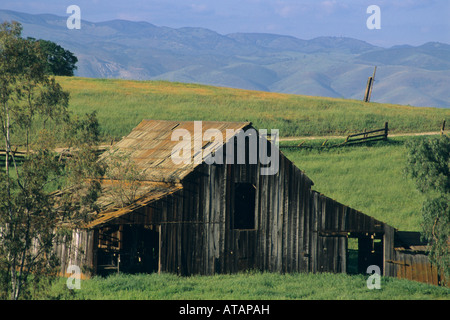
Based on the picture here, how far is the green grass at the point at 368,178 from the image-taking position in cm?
4491

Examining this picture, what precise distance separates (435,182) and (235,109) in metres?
48.4

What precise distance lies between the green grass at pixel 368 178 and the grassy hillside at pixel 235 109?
8489mm

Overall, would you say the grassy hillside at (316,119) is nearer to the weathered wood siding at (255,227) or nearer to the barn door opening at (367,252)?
the barn door opening at (367,252)

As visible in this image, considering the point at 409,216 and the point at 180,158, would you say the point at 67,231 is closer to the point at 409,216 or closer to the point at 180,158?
the point at 180,158

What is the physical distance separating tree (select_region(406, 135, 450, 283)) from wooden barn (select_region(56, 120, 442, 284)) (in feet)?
11.3

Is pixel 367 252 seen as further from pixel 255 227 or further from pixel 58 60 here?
pixel 58 60

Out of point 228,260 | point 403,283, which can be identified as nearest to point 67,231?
point 228,260

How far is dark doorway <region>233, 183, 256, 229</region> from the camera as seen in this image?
33.5 metres

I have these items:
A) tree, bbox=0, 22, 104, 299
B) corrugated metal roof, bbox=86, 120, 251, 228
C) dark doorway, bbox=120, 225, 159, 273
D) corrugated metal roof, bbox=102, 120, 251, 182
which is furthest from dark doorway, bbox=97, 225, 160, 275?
tree, bbox=0, 22, 104, 299

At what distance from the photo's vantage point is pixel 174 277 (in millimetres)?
26812

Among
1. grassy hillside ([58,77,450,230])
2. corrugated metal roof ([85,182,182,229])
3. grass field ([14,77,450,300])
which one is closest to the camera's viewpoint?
grass field ([14,77,450,300])

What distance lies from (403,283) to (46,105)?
1697 centimetres

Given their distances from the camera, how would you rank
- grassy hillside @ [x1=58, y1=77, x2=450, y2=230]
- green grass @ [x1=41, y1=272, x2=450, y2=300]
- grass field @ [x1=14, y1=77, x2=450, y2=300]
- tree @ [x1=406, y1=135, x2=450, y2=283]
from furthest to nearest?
grassy hillside @ [x1=58, y1=77, x2=450, y2=230], tree @ [x1=406, y1=135, x2=450, y2=283], grass field @ [x1=14, y1=77, x2=450, y2=300], green grass @ [x1=41, y1=272, x2=450, y2=300]

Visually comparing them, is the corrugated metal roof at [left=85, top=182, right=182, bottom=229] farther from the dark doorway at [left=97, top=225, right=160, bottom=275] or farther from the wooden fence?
the wooden fence
